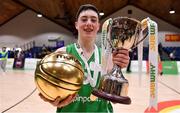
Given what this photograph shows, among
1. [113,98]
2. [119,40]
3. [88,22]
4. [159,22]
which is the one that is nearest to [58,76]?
[113,98]

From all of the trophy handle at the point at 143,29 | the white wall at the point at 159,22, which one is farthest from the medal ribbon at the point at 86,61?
the white wall at the point at 159,22

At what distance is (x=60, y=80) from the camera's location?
45.9 inches

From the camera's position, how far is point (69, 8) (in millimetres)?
18641

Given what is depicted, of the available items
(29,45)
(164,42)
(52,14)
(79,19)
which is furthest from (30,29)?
(79,19)

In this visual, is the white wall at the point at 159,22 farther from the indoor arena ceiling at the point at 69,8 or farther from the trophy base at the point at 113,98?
the trophy base at the point at 113,98

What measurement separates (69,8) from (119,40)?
1759 centimetres

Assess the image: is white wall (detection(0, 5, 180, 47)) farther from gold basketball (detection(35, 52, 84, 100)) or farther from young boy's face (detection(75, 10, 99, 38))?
gold basketball (detection(35, 52, 84, 100))

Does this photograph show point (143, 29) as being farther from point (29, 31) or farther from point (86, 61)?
point (29, 31)

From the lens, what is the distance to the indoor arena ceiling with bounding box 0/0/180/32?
17391 mm

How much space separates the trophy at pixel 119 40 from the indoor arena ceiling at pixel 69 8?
15.5 metres

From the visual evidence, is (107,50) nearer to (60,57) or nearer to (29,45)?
(60,57)

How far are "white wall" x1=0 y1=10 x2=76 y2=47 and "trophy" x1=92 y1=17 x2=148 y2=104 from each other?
21699mm

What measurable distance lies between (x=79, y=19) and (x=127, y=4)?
65.9 ft

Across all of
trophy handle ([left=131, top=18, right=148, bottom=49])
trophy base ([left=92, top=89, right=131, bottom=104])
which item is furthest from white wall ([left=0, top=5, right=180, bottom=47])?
trophy base ([left=92, top=89, right=131, bottom=104])
